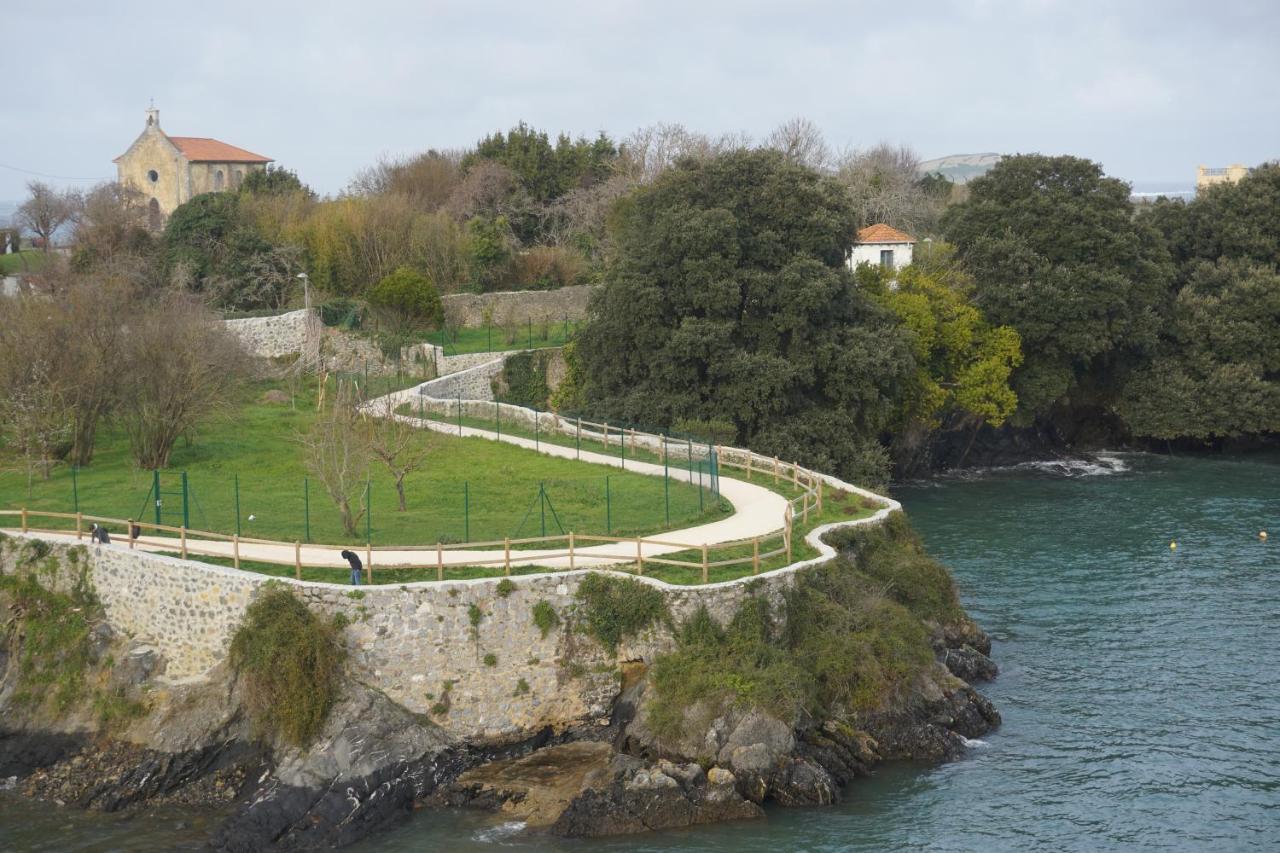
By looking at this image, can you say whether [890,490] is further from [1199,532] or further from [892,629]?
[892,629]

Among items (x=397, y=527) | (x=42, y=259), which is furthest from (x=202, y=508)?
(x=42, y=259)

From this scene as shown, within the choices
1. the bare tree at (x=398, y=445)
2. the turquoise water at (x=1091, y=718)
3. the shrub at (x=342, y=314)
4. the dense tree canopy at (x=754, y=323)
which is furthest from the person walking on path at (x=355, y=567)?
the shrub at (x=342, y=314)

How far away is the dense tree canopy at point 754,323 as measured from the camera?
5525 cm

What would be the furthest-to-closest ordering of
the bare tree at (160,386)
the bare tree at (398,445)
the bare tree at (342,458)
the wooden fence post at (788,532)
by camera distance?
the bare tree at (160,386) → the bare tree at (398,445) → the bare tree at (342,458) → the wooden fence post at (788,532)

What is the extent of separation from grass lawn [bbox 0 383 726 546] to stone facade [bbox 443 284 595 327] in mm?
22848

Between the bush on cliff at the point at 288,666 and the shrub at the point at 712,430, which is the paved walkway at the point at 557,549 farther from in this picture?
the shrub at the point at 712,430

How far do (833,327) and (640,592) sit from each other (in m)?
26.5

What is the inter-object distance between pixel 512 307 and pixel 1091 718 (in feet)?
157

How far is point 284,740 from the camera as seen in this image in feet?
102

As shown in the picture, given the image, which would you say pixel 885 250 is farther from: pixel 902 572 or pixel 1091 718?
pixel 1091 718

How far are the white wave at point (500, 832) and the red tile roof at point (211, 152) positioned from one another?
7521cm

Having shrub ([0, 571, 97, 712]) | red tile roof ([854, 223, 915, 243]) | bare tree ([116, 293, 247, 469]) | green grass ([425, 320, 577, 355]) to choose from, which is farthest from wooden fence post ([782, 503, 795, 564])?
red tile roof ([854, 223, 915, 243])

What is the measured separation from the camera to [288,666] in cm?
3120

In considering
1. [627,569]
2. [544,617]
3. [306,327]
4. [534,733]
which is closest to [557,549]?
[627,569]
